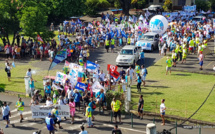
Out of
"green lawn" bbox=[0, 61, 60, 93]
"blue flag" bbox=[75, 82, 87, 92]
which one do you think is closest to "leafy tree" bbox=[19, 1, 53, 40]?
"green lawn" bbox=[0, 61, 60, 93]

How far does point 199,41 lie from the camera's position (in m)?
36.8

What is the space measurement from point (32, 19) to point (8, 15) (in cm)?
265

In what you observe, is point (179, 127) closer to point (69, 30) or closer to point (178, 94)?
point (178, 94)

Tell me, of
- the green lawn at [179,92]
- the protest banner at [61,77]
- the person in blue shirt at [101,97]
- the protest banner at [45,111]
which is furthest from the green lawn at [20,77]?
the green lawn at [179,92]

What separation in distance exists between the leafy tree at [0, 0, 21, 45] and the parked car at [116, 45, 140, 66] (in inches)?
464

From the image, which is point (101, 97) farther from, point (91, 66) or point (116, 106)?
point (91, 66)

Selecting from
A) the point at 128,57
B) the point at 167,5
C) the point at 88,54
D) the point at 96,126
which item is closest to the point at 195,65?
the point at 128,57

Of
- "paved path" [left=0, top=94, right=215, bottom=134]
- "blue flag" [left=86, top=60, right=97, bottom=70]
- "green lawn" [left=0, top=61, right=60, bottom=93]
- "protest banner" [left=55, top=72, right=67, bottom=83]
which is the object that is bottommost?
"paved path" [left=0, top=94, right=215, bottom=134]

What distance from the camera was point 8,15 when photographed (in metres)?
35.9

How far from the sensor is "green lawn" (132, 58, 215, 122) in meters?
21.1

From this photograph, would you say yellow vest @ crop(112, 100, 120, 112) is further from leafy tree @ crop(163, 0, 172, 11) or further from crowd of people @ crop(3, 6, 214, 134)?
A: leafy tree @ crop(163, 0, 172, 11)

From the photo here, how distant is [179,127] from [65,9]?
34.3m

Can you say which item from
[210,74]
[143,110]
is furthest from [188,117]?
[210,74]

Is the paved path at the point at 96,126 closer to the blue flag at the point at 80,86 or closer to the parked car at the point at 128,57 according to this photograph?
the blue flag at the point at 80,86
